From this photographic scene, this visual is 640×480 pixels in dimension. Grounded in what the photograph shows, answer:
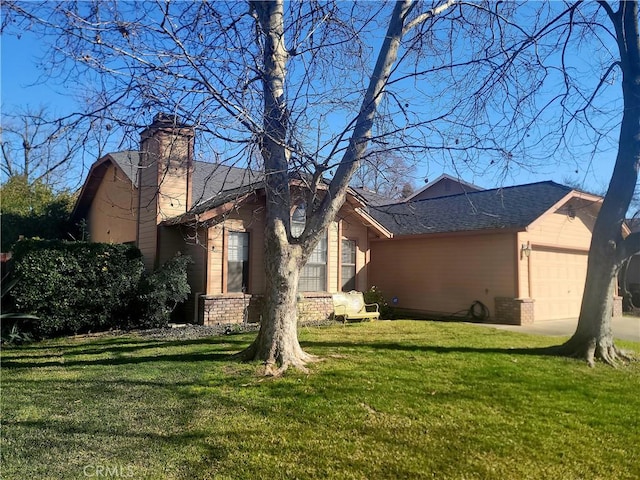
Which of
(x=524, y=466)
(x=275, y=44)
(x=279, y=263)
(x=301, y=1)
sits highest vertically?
(x=301, y=1)

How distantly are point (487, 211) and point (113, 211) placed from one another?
1299 cm

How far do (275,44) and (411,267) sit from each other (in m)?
10.9

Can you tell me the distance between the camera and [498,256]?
13.8m

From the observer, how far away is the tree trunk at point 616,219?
795 cm

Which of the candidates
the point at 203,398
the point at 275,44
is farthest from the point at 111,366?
the point at 275,44

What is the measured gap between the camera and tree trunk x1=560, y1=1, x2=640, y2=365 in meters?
7.95

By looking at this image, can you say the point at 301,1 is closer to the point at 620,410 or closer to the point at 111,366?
the point at 111,366

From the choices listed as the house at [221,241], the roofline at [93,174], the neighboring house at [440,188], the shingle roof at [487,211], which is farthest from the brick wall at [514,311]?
the neighboring house at [440,188]

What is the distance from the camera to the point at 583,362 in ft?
25.0

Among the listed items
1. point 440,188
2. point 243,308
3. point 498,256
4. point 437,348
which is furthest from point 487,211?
point 440,188

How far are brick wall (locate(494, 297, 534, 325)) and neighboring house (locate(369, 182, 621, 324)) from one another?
Answer: 0.03 meters

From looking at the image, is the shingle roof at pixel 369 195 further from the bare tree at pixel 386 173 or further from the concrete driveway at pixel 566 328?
the concrete driveway at pixel 566 328

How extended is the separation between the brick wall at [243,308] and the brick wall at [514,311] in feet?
16.7

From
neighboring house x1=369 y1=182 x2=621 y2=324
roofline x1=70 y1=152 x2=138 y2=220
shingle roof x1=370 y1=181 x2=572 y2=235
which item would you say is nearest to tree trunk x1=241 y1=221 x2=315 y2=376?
shingle roof x1=370 y1=181 x2=572 y2=235
